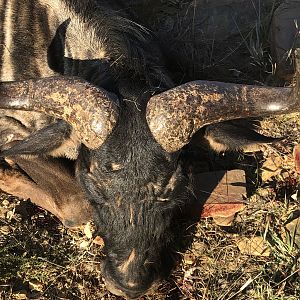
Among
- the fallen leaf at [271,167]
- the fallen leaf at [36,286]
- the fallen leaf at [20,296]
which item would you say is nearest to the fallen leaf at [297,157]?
the fallen leaf at [271,167]

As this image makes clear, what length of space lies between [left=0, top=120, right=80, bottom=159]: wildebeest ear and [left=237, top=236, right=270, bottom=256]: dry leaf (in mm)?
1468

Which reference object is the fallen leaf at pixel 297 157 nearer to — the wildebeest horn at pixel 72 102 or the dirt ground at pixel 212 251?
the dirt ground at pixel 212 251

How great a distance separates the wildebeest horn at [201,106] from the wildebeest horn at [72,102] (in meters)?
0.26

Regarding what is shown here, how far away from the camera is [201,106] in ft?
11.6

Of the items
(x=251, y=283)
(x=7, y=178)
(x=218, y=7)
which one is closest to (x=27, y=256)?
(x=7, y=178)

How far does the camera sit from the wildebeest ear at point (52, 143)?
3.99 m

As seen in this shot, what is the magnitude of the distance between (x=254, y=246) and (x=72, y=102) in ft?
6.29

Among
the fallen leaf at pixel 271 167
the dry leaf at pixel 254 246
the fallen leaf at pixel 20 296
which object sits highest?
the fallen leaf at pixel 271 167

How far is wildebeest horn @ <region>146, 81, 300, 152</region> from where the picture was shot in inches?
138

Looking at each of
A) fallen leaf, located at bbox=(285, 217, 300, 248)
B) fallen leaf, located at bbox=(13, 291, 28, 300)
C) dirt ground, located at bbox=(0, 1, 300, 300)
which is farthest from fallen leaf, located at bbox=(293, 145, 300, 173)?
fallen leaf, located at bbox=(13, 291, 28, 300)

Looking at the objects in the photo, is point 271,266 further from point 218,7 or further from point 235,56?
point 218,7

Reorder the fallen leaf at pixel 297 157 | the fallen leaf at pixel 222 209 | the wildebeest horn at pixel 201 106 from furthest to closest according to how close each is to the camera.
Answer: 1. the fallen leaf at pixel 297 157
2. the fallen leaf at pixel 222 209
3. the wildebeest horn at pixel 201 106

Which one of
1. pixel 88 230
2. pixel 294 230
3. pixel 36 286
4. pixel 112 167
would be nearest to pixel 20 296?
pixel 36 286

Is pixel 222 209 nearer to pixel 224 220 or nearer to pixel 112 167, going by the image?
pixel 224 220
